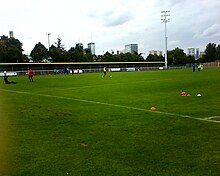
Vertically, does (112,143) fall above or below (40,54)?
below

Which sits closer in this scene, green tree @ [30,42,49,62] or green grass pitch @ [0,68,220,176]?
green grass pitch @ [0,68,220,176]

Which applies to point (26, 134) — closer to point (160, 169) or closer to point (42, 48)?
point (160, 169)

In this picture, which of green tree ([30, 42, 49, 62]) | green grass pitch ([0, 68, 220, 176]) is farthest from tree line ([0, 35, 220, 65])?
green grass pitch ([0, 68, 220, 176])

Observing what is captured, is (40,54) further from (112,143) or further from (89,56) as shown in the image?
(112,143)

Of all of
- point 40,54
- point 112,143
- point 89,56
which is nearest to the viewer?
point 112,143

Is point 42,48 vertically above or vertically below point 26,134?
above

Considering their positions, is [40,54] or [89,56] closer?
[40,54]

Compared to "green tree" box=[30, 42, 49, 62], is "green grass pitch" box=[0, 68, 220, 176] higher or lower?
lower

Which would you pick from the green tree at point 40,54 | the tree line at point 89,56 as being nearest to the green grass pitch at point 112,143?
the tree line at point 89,56

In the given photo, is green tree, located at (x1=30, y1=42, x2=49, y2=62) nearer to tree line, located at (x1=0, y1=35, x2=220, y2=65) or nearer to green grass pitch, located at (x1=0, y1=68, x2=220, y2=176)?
tree line, located at (x1=0, y1=35, x2=220, y2=65)

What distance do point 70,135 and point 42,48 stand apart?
90.1 metres

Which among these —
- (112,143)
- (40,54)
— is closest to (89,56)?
(40,54)

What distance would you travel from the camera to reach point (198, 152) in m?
5.00

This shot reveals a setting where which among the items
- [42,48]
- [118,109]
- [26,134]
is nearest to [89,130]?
[26,134]
